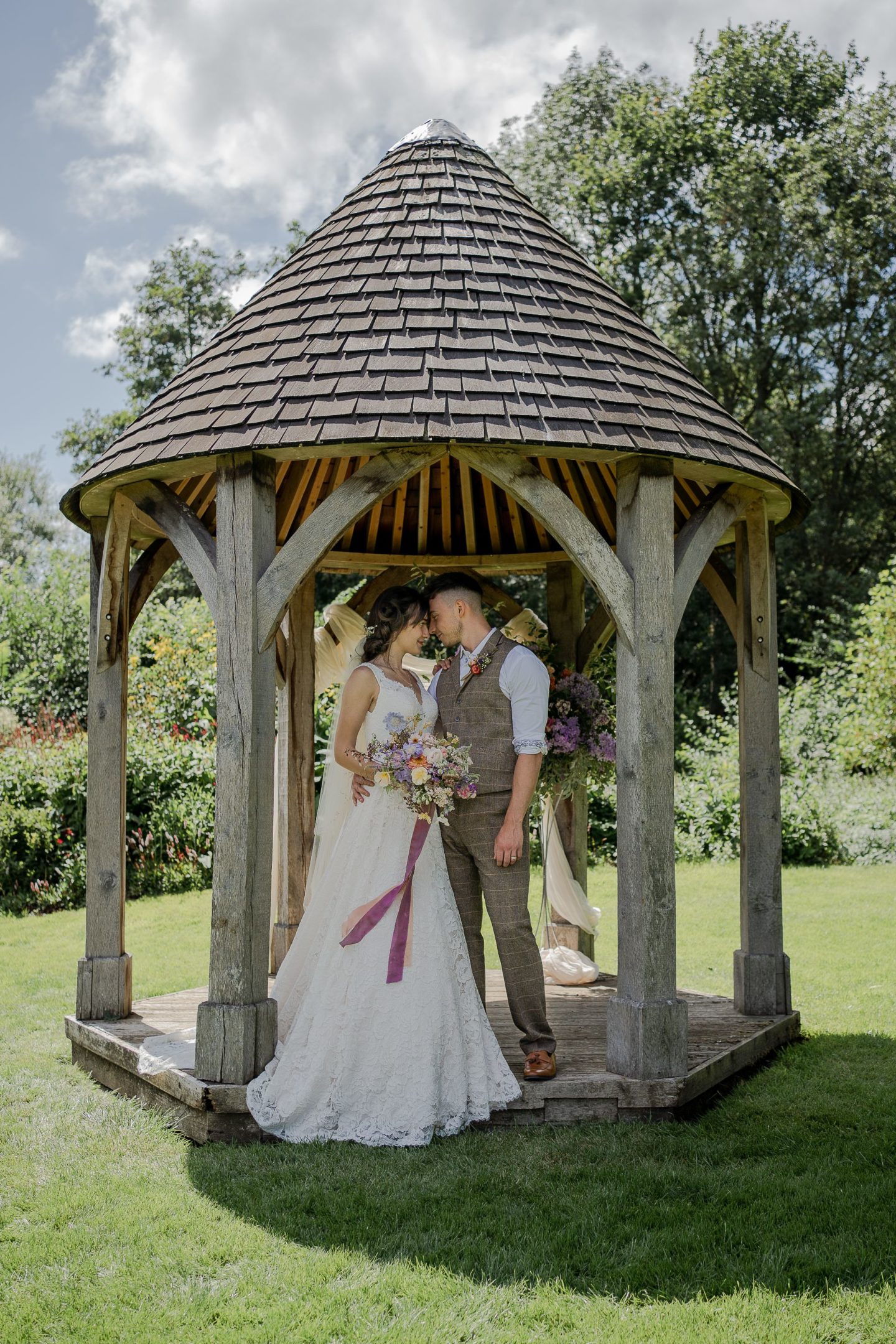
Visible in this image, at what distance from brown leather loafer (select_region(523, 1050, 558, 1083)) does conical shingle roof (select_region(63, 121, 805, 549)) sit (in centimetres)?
243

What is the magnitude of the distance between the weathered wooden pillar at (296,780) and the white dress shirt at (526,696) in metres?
2.39

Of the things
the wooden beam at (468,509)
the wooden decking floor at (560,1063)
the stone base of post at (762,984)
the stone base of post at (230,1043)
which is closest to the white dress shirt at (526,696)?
the wooden decking floor at (560,1063)

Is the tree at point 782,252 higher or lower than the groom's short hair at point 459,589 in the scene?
higher

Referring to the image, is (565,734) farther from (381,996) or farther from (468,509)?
→ (468,509)

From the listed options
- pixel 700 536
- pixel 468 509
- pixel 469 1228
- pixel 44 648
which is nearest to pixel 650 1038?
pixel 469 1228

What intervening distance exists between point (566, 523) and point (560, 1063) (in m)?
2.29

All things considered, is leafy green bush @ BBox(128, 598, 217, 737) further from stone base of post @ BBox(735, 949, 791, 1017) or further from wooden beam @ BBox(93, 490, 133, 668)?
stone base of post @ BBox(735, 949, 791, 1017)

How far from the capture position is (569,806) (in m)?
7.23

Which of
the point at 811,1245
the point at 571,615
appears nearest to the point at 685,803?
the point at 571,615

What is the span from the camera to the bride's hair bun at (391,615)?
492cm

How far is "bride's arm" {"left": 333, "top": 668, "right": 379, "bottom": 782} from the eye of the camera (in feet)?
15.9

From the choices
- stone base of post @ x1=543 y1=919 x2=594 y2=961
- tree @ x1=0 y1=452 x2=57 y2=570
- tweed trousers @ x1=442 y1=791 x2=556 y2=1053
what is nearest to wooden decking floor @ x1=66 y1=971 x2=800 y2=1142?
tweed trousers @ x1=442 y1=791 x2=556 y2=1053

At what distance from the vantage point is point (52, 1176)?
4133mm

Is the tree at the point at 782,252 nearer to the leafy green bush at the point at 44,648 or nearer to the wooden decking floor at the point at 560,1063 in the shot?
the leafy green bush at the point at 44,648
